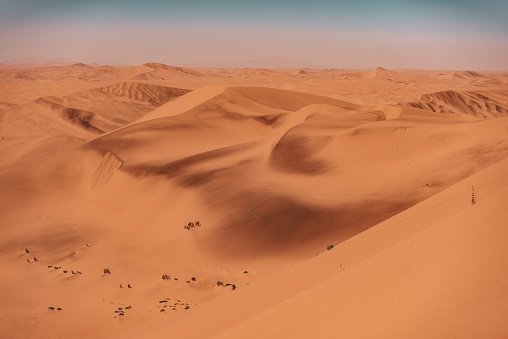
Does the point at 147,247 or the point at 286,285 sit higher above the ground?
the point at 286,285

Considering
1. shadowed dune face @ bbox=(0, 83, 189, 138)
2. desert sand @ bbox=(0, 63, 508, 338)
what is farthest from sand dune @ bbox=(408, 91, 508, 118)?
shadowed dune face @ bbox=(0, 83, 189, 138)

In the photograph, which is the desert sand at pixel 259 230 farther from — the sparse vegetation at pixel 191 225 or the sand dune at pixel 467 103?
the sand dune at pixel 467 103

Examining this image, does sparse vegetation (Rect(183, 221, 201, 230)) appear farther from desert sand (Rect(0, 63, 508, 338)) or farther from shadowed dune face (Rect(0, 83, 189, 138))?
shadowed dune face (Rect(0, 83, 189, 138))

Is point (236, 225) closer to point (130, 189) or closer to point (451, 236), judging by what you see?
point (130, 189)

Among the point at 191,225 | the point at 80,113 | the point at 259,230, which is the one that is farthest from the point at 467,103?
the point at 191,225

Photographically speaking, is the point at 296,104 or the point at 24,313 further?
the point at 296,104

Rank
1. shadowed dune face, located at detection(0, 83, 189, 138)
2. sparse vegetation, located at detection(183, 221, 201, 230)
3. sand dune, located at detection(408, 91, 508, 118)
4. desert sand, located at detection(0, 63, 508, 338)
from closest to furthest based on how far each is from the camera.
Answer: desert sand, located at detection(0, 63, 508, 338)
sparse vegetation, located at detection(183, 221, 201, 230)
shadowed dune face, located at detection(0, 83, 189, 138)
sand dune, located at detection(408, 91, 508, 118)

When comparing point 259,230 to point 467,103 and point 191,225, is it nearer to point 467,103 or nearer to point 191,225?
point 191,225

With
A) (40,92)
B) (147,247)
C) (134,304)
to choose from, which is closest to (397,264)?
(134,304)

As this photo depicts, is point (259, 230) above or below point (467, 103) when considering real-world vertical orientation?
below
